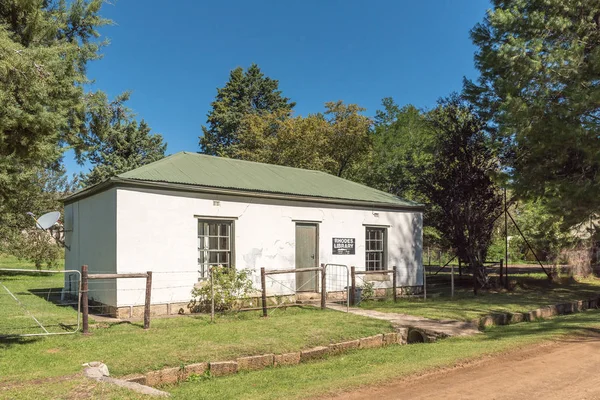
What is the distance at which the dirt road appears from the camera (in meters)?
5.75

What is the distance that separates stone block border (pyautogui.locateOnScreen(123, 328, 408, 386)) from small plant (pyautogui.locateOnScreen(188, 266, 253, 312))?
378 centimetres

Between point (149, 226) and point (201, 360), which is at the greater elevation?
point (149, 226)

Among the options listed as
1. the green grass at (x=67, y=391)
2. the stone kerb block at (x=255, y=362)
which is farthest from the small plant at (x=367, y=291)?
the green grass at (x=67, y=391)

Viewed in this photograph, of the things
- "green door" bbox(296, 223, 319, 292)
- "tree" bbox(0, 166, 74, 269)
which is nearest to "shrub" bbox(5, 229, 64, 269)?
"tree" bbox(0, 166, 74, 269)

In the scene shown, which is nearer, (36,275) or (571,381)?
(571,381)

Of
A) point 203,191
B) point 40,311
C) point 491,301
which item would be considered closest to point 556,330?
point 491,301

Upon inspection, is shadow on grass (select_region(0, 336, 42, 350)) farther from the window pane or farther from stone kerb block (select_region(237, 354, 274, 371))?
the window pane

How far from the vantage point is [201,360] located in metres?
7.20

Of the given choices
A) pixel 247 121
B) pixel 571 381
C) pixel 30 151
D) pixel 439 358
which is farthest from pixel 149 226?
pixel 247 121

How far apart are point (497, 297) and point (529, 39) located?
8656 millimetres

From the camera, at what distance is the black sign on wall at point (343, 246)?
14.5 meters

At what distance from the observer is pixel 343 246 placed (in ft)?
48.2

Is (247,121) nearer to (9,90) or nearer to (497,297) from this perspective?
(497,297)

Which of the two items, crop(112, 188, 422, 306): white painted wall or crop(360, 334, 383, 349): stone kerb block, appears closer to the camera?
crop(360, 334, 383, 349): stone kerb block
